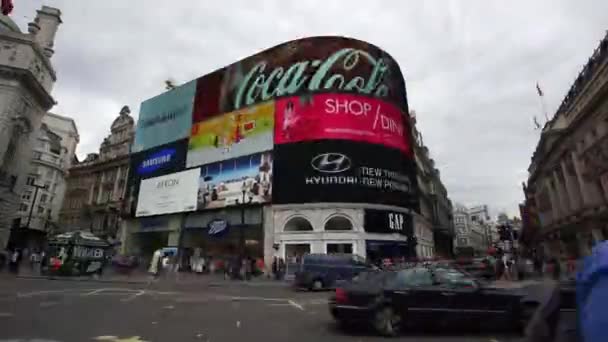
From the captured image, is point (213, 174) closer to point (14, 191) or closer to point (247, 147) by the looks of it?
point (247, 147)

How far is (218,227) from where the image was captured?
1425 inches

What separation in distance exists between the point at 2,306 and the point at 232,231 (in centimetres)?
2658

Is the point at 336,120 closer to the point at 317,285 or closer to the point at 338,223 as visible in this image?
the point at 338,223

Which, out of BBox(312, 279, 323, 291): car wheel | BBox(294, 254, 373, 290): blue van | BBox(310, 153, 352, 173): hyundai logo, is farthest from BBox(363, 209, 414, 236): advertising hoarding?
BBox(312, 279, 323, 291): car wheel

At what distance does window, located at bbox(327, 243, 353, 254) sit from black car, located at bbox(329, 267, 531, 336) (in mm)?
24751

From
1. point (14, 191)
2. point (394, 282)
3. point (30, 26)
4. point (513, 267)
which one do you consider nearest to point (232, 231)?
point (513, 267)

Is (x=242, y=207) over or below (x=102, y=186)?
below

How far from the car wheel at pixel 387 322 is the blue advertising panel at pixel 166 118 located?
4077 cm

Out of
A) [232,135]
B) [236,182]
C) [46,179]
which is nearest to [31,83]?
[232,135]

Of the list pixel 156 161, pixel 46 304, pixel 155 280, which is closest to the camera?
pixel 46 304

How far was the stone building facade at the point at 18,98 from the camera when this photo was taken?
38375 millimetres

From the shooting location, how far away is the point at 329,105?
35.0m

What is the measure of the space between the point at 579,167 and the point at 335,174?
30622 mm

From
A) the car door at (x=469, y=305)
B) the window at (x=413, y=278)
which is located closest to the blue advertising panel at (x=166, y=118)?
the window at (x=413, y=278)
